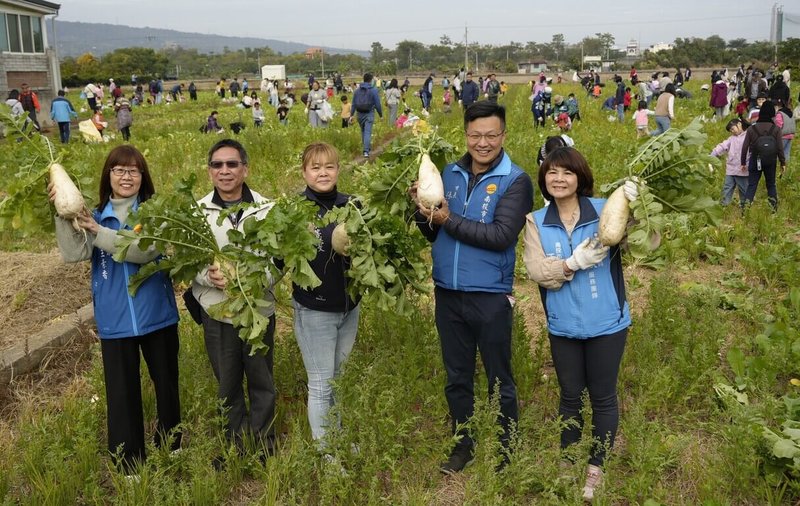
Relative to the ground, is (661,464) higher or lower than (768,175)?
lower

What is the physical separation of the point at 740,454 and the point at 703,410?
75cm

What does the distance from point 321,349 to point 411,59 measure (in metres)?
131

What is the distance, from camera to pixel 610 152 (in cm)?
1284

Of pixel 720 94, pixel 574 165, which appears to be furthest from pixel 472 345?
pixel 720 94

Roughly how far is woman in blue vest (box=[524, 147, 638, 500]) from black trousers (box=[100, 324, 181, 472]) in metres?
1.98

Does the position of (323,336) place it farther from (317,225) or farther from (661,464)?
(661,464)

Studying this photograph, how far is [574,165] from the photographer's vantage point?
10.6 feet

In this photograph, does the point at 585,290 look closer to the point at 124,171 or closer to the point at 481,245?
the point at 481,245

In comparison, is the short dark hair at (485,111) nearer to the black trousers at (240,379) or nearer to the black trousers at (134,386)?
the black trousers at (240,379)

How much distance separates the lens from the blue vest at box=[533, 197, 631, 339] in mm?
3221

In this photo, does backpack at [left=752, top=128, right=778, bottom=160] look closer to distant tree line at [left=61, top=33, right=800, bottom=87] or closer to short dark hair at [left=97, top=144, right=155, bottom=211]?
short dark hair at [left=97, top=144, right=155, bottom=211]

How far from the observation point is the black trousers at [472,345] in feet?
11.0

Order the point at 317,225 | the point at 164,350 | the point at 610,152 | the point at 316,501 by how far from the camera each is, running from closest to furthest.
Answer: the point at 317,225 → the point at 316,501 → the point at 164,350 → the point at 610,152

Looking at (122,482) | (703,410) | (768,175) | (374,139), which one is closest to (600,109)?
(374,139)
